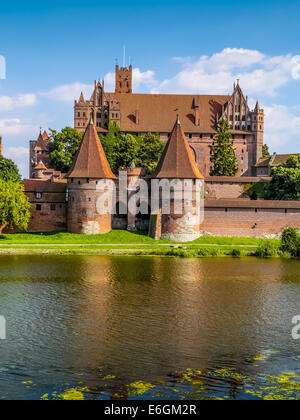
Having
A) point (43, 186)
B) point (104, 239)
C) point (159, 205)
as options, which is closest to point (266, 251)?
point (159, 205)

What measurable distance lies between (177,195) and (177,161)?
9.54ft

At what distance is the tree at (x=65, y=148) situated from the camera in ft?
220

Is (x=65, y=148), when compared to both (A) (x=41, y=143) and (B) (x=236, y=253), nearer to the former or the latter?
(A) (x=41, y=143)

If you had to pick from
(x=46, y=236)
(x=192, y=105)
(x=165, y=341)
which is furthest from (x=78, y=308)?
(x=192, y=105)

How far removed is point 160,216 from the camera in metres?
48.5

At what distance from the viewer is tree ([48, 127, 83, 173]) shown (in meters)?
67.0

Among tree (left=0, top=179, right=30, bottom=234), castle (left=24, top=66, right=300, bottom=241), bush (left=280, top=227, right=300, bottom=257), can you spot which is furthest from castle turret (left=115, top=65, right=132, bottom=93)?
bush (left=280, top=227, right=300, bottom=257)

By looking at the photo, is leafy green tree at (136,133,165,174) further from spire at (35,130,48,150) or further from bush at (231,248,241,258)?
spire at (35,130,48,150)

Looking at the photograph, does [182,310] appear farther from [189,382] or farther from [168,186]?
[168,186]

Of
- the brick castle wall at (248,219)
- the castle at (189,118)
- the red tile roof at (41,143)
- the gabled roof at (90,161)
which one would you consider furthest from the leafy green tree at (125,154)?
the red tile roof at (41,143)

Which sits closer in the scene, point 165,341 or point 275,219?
point 165,341
